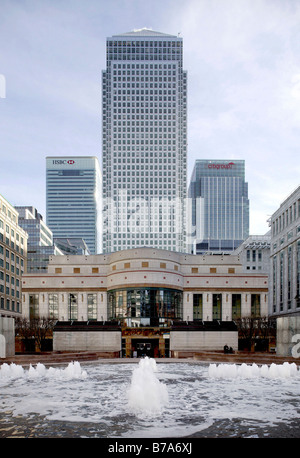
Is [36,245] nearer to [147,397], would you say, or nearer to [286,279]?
[286,279]

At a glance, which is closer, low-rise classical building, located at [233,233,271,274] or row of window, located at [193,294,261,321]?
row of window, located at [193,294,261,321]

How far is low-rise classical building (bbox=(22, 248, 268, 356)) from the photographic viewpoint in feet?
257

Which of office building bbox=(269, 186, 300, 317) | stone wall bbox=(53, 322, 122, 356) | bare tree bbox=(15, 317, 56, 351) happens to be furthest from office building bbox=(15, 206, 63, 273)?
stone wall bbox=(53, 322, 122, 356)

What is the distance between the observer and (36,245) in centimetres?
17725

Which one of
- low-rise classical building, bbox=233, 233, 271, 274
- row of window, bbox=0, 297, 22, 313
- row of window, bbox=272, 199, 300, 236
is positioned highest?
row of window, bbox=272, 199, 300, 236

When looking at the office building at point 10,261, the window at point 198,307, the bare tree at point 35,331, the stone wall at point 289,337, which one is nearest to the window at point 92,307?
the bare tree at point 35,331

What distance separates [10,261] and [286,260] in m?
65.4

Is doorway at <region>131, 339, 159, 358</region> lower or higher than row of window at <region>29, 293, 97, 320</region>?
lower

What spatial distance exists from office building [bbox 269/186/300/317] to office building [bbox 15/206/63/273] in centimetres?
9445

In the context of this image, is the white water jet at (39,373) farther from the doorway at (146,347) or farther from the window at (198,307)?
the window at (198,307)

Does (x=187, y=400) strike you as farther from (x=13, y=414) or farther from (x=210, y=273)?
(x=210, y=273)

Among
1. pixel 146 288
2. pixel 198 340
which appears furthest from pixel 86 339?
pixel 146 288

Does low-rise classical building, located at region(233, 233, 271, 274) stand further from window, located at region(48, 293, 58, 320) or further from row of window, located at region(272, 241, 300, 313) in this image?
window, located at region(48, 293, 58, 320)
